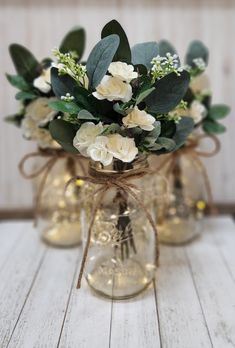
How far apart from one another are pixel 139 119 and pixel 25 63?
0.38 m

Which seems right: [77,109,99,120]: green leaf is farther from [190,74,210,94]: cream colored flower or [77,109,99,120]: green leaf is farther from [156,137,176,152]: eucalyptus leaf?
[190,74,210,94]: cream colored flower

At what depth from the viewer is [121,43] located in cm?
70

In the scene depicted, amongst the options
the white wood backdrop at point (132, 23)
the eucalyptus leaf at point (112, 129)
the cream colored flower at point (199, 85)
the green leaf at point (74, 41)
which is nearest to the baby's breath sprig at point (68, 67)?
the eucalyptus leaf at point (112, 129)

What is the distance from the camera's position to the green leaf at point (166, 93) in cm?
71

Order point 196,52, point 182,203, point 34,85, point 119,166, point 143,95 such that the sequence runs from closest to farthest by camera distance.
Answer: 1. point 143,95
2. point 119,166
3. point 34,85
4. point 196,52
5. point 182,203

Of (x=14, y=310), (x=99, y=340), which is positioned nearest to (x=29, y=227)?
(x=14, y=310)

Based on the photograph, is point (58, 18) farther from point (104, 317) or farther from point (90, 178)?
point (104, 317)

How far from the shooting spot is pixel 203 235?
1064 millimetres

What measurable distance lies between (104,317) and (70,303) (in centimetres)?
8

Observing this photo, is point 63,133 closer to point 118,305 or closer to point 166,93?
point 166,93

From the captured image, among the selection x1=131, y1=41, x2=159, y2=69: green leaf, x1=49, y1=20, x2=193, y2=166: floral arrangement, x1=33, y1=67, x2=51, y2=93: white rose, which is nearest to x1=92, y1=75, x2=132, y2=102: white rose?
x1=49, y1=20, x2=193, y2=166: floral arrangement

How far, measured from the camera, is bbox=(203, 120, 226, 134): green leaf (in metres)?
0.95

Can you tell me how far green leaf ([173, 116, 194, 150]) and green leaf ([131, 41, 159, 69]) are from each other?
0.14m

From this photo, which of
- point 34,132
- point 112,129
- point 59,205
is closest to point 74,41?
point 34,132
